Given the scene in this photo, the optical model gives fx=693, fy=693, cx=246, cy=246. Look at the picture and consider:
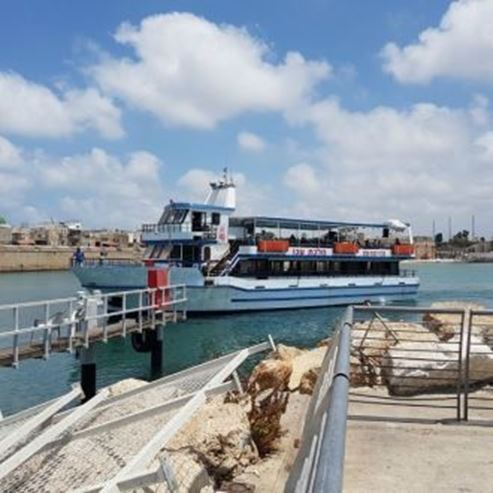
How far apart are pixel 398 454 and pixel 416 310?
174 centimetres

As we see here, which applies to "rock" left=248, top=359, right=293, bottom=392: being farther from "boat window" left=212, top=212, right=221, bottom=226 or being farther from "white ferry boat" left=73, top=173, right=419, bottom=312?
"boat window" left=212, top=212, right=221, bottom=226

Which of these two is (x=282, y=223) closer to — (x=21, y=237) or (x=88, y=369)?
(x=88, y=369)

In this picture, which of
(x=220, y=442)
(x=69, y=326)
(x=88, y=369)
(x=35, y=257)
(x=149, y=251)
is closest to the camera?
(x=220, y=442)

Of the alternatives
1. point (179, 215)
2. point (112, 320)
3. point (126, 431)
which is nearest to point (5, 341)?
point (112, 320)

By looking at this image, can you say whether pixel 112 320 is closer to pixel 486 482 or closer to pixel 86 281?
pixel 86 281

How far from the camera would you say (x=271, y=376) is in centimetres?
1151

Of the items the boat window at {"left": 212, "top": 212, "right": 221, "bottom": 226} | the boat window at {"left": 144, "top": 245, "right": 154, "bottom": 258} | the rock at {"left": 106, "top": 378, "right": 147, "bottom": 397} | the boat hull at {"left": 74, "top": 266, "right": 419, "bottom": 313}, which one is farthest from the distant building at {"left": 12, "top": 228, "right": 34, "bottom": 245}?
the rock at {"left": 106, "top": 378, "right": 147, "bottom": 397}

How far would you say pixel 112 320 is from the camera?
31031mm

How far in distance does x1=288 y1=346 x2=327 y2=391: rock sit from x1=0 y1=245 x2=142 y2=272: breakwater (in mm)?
95764

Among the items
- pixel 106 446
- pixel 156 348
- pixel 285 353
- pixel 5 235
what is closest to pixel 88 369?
pixel 156 348

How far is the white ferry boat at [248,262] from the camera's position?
37344 millimetres

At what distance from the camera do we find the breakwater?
10900 cm

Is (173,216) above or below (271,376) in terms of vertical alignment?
above

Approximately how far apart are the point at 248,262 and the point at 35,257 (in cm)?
8051
